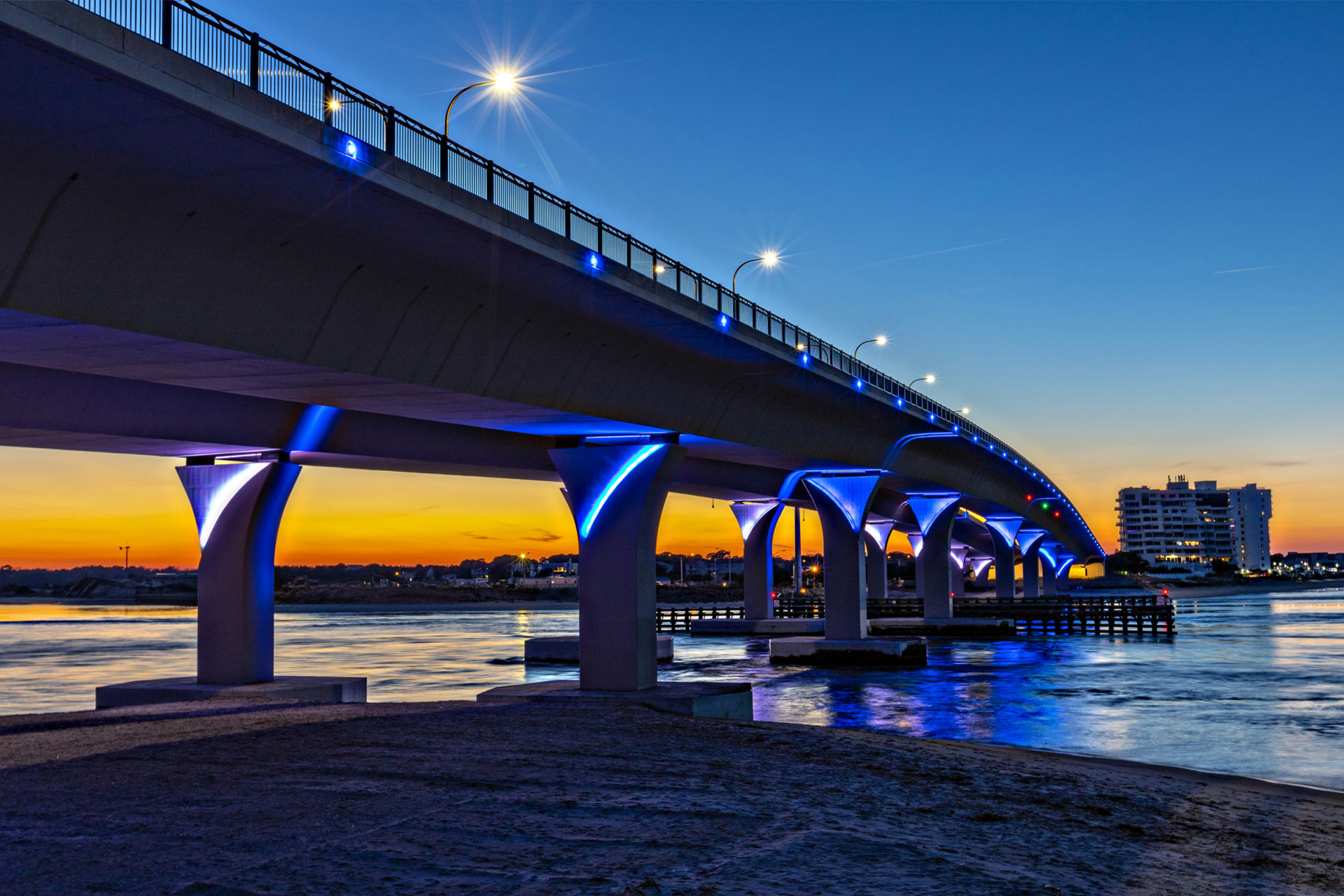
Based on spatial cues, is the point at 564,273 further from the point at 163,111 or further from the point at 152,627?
the point at 152,627

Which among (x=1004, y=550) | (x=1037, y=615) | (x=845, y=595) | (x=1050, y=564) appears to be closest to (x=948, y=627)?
(x=1037, y=615)

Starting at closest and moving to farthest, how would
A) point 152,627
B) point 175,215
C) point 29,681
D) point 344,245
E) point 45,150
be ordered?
point 45,150
point 175,215
point 344,245
point 29,681
point 152,627

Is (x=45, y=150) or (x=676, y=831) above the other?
(x=45, y=150)

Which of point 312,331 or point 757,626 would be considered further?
point 757,626

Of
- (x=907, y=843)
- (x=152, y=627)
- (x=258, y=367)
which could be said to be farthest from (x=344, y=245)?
(x=152, y=627)

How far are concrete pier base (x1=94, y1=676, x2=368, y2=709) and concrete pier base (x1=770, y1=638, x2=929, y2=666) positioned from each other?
25533 mm

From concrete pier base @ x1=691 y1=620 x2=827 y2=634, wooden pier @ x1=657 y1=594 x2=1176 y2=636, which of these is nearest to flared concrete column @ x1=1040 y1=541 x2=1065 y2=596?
wooden pier @ x1=657 y1=594 x2=1176 y2=636

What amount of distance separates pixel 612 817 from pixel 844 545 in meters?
43.6

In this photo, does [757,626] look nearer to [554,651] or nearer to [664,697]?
[554,651]

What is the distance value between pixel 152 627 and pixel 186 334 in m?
109

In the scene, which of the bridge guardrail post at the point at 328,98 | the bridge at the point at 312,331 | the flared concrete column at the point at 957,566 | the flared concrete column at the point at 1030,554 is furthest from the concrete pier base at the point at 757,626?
the flared concrete column at the point at 957,566

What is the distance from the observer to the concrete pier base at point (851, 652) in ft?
172

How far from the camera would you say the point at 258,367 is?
59.6 feet

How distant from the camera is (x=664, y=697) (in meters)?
28.6
